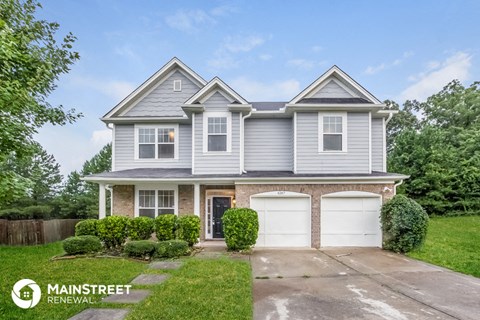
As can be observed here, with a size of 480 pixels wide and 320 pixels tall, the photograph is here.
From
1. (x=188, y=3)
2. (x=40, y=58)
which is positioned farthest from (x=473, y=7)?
(x=40, y=58)

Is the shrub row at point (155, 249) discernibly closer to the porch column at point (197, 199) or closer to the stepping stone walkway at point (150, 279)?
the stepping stone walkway at point (150, 279)

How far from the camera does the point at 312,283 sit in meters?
6.69

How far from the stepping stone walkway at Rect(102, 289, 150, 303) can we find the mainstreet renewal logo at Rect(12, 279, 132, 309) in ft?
0.62

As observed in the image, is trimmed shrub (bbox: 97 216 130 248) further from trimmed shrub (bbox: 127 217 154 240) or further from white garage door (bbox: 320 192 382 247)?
white garage door (bbox: 320 192 382 247)

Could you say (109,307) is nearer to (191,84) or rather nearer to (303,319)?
(303,319)

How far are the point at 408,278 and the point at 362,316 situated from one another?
311cm

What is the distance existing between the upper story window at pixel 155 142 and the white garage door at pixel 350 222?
7.13 metres

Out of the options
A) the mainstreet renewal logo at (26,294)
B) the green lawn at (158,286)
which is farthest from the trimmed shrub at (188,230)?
the mainstreet renewal logo at (26,294)

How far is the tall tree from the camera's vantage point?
4652 millimetres

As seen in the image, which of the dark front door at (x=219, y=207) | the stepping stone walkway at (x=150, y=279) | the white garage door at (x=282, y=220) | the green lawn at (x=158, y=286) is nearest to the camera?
the green lawn at (x=158, y=286)

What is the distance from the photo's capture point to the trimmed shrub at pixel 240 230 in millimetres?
10125

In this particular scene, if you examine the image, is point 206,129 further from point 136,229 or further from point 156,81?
point 136,229

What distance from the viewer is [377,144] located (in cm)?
1327

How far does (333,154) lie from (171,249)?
736 cm
